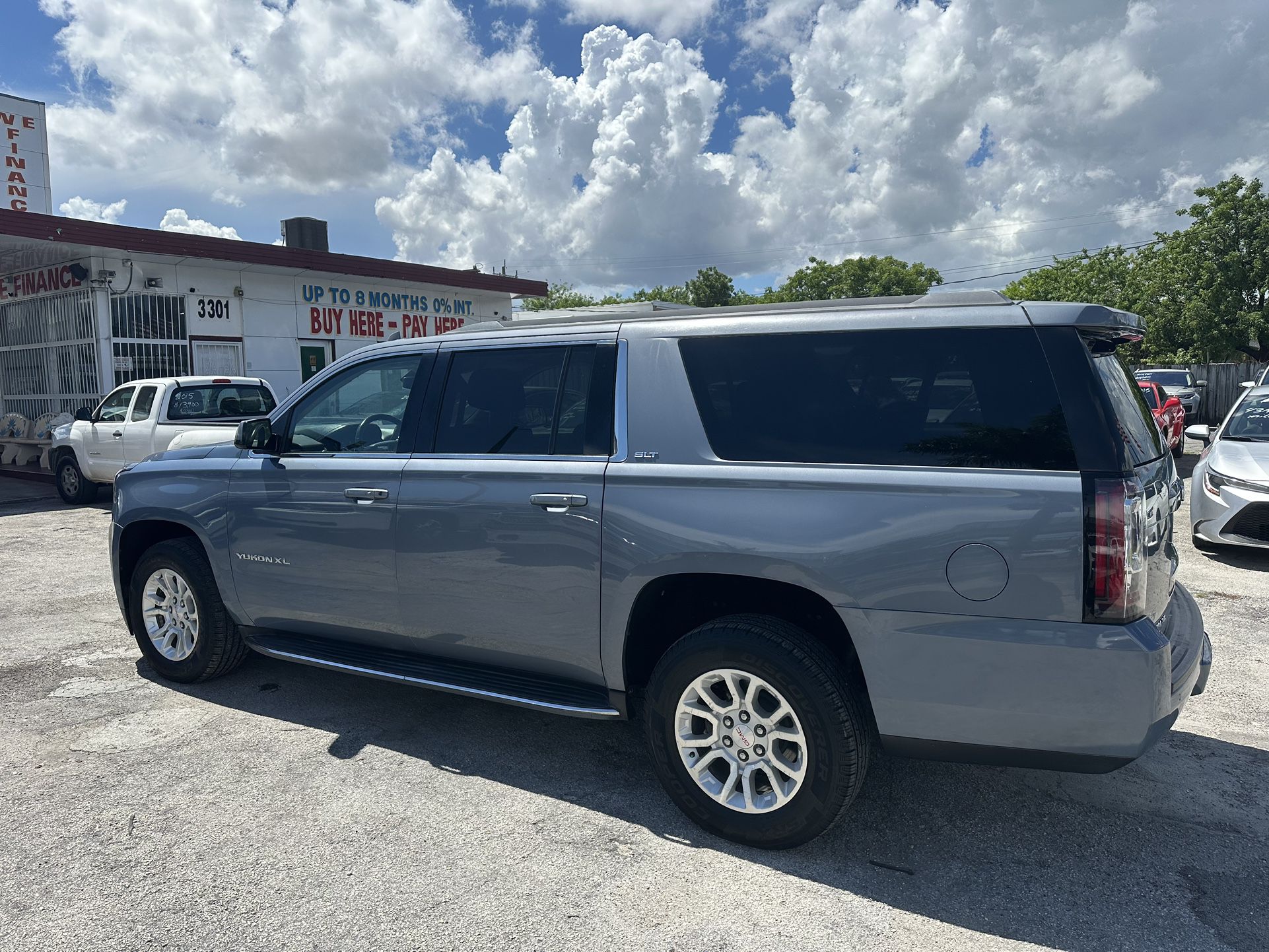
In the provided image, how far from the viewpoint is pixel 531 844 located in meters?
3.32

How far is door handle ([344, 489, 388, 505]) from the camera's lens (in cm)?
404

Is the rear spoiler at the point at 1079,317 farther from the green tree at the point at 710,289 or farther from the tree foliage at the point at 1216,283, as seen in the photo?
the green tree at the point at 710,289

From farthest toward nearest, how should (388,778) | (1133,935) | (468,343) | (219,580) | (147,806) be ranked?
(219,580), (468,343), (388,778), (147,806), (1133,935)

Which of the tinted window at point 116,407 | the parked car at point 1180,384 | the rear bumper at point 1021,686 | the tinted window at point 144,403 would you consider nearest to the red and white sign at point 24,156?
the tinted window at point 116,407

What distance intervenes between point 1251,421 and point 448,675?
27.4 feet

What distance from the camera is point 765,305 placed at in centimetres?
370

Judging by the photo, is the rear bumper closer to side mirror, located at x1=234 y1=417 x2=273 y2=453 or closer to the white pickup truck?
side mirror, located at x1=234 y1=417 x2=273 y2=453

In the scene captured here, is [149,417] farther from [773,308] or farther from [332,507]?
[773,308]

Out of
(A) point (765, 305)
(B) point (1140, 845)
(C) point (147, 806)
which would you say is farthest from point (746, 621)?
(C) point (147, 806)

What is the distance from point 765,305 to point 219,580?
3.14 meters

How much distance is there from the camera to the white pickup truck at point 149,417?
11.4 m

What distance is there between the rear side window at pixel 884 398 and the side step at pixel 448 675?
1137 millimetres

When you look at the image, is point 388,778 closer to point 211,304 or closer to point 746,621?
point 746,621

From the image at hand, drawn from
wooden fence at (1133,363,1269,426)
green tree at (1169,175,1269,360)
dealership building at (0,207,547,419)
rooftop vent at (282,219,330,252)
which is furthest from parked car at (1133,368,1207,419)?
rooftop vent at (282,219,330,252)
